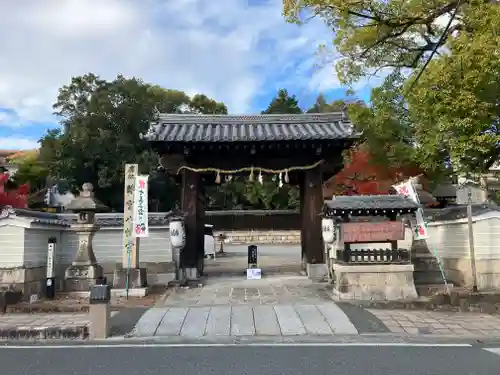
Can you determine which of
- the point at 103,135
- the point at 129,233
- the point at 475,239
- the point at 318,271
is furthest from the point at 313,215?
the point at 103,135

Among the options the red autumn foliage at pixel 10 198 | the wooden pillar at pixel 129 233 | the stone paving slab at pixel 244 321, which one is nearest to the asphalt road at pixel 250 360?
the stone paving slab at pixel 244 321

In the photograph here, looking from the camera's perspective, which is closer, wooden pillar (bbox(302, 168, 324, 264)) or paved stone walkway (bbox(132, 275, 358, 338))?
paved stone walkway (bbox(132, 275, 358, 338))

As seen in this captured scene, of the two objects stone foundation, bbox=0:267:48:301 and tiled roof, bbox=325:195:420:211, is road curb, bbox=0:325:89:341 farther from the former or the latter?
tiled roof, bbox=325:195:420:211

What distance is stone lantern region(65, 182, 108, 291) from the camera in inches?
510

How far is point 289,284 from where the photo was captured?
13.8 m

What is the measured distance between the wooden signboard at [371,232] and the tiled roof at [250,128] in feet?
11.7

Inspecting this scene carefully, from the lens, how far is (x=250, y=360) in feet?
21.2

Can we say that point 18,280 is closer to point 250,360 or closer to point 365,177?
point 250,360

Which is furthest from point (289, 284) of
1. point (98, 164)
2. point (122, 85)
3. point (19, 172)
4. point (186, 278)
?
point (19, 172)

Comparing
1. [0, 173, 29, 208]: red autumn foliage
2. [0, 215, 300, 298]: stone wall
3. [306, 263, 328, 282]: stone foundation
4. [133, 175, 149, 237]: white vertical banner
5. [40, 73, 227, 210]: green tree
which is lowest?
[306, 263, 328, 282]: stone foundation

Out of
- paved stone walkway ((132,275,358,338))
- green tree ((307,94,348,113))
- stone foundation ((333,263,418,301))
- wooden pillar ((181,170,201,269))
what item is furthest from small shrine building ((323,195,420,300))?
green tree ((307,94,348,113))

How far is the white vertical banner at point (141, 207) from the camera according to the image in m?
12.8

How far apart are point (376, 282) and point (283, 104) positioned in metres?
43.2

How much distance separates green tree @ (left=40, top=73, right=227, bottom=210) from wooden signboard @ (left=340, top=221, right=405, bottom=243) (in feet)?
77.0
